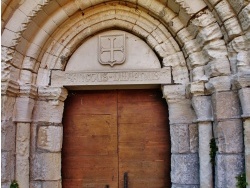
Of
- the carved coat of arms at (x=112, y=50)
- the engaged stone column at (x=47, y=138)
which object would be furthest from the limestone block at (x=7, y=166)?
the carved coat of arms at (x=112, y=50)

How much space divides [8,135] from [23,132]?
0.16 metres

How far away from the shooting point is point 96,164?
3490 millimetres

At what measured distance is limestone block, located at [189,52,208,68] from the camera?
3.14 metres

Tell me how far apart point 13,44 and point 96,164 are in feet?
5.24

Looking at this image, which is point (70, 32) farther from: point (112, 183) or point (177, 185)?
point (177, 185)

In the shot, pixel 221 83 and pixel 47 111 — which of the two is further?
pixel 47 111

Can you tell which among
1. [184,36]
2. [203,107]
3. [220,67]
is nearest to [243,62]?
[220,67]

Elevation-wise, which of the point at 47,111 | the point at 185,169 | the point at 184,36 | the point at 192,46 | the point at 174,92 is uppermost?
the point at 184,36

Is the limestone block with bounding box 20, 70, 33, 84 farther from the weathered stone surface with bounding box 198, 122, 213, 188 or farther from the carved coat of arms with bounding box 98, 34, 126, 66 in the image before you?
the weathered stone surface with bounding box 198, 122, 213, 188

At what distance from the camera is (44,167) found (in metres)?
3.28

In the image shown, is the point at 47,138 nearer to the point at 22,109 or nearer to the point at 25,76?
the point at 22,109

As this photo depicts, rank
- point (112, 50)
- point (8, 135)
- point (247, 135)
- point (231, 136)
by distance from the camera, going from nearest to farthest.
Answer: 1. point (247, 135)
2. point (231, 136)
3. point (8, 135)
4. point (112, 50)

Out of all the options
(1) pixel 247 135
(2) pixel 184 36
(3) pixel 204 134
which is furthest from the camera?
(2) pixel 184 36

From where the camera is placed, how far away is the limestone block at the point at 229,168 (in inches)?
107
